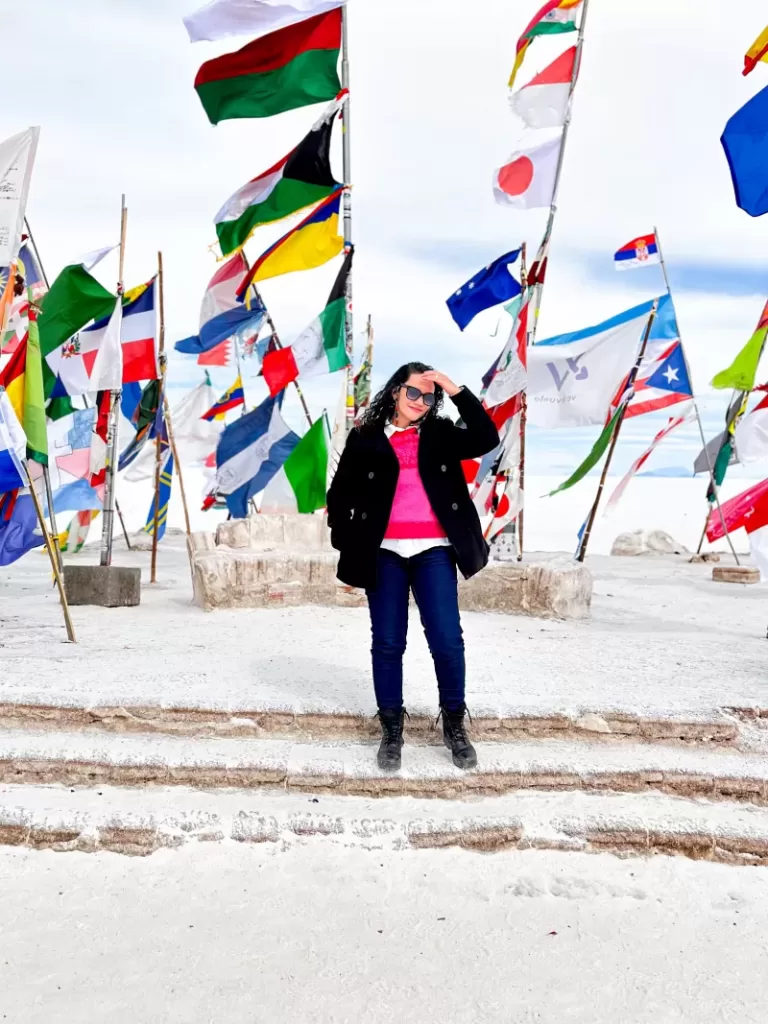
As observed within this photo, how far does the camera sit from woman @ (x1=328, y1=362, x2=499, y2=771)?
375cm

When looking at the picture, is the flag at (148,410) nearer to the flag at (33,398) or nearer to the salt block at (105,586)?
the salt block at (105,586)

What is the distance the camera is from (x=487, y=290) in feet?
32.3

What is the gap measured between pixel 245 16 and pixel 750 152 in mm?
4573

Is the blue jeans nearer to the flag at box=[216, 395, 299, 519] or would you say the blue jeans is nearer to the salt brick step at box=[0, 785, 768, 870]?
the salt brick step at box=[0, 785, 768, 870]

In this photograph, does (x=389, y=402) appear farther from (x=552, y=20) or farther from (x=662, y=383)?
(x=662, y=383)

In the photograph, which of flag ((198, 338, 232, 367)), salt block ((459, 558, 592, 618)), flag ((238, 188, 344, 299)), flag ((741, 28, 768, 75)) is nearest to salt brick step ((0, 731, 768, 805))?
salt block ((459, 558, 592, 618))

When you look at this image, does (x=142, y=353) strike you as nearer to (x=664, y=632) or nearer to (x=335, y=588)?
(x=335, y=588)

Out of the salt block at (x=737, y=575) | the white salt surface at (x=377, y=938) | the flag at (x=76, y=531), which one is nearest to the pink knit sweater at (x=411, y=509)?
the white salt surface at (x=377, y=938)

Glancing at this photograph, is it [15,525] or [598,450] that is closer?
[15,525]

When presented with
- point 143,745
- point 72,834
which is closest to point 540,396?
point 143,745

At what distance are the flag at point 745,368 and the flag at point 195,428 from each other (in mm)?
9524

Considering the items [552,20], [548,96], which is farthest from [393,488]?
[552,20]

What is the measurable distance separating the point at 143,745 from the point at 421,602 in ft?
4.87

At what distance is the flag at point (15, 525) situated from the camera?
611 cm
